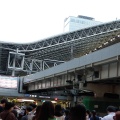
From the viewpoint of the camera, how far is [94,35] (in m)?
91.5

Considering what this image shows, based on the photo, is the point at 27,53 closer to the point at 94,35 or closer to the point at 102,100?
the point at 94,35

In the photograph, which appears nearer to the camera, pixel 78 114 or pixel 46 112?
pixel 78 114

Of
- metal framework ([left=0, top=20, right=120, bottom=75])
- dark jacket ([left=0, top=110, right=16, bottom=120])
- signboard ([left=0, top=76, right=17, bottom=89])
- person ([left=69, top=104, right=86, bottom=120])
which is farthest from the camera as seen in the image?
metal framework ([left=0, top=20, right=120, bottom=75])

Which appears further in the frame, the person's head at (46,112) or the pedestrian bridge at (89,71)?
the pedestrian bridge at (89,71)

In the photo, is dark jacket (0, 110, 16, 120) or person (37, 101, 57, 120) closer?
person (37, 101, 57, 120)

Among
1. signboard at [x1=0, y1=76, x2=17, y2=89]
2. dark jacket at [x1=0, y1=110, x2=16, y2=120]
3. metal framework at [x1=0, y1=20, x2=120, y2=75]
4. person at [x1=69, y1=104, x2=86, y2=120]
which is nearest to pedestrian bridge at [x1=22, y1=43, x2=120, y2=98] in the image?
dark jacket at [x1=0, y1=110, x2=16, y2=120]

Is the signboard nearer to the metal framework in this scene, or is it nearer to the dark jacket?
the metal framework

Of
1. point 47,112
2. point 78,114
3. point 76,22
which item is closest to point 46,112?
point 47,112

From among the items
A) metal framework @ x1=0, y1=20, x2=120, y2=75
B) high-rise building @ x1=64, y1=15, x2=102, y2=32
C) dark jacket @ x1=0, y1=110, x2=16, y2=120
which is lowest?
dark jacket @ x1=0, y1=110, x2=16, y2=120

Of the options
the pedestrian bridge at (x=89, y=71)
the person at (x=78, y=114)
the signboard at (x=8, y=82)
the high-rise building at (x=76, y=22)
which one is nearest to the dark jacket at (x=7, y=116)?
the person at (x=78, y=114)

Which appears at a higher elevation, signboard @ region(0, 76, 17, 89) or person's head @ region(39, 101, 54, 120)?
signboard @ region(0, 76, 17, 89)

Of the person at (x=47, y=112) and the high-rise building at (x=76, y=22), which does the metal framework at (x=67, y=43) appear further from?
the person at (x=47, y=112)

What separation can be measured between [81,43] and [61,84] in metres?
61.7

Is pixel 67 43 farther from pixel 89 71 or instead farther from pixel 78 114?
pixel 78 114
